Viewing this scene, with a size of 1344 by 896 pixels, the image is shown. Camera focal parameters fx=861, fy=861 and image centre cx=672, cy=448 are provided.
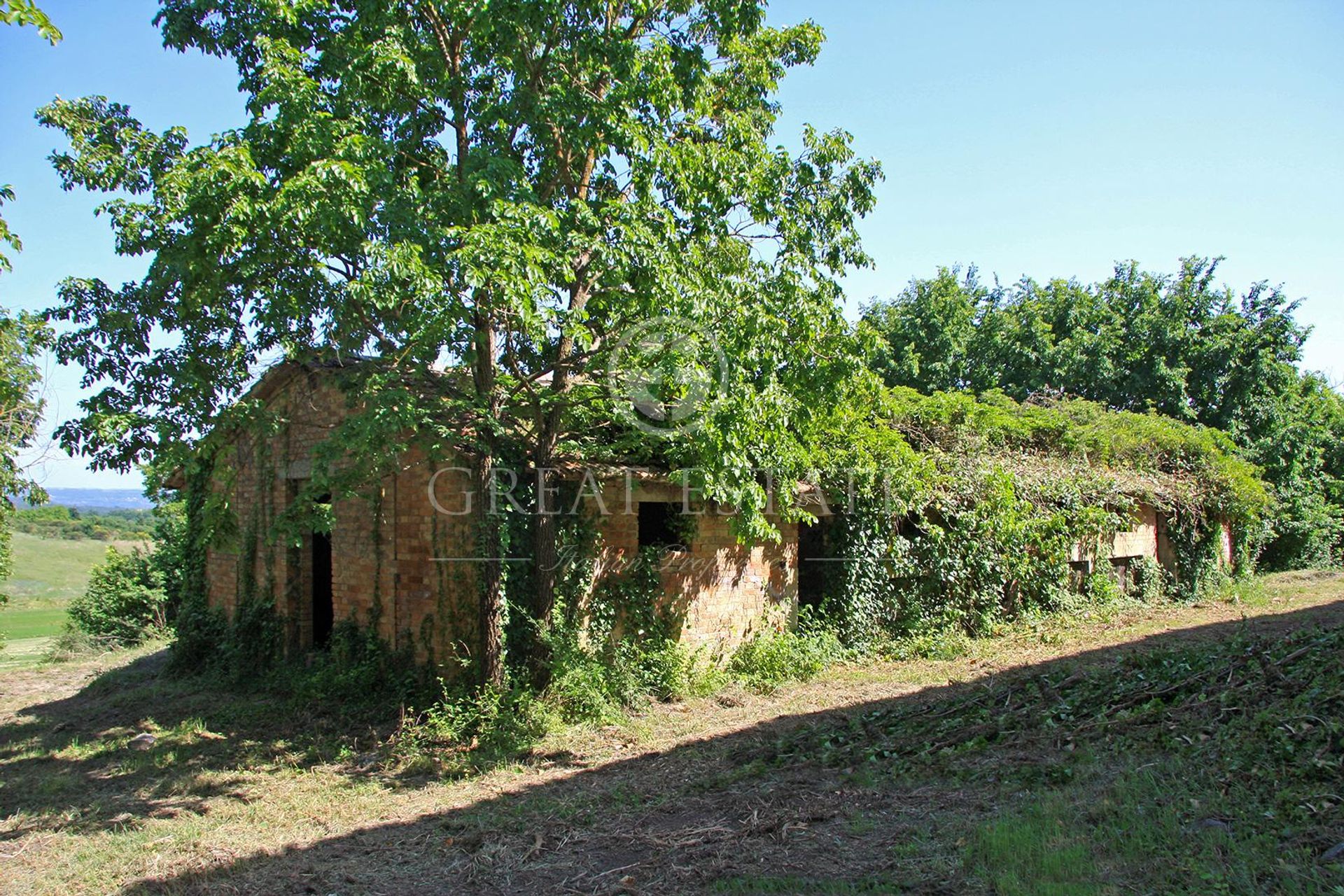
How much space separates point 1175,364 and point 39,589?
3392cm

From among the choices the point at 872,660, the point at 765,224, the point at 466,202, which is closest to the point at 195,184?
the point at 466,202

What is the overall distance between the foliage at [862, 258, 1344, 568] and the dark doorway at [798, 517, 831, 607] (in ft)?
35.0

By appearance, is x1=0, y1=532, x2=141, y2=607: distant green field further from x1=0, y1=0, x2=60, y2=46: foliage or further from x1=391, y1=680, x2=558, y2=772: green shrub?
x1=0, y1=0, x2=60, y2=46: foliage

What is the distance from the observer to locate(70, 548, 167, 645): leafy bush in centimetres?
1647

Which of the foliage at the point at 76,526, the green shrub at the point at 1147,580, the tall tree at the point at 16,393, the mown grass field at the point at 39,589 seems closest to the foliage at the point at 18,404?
the tall tree at the point at 16,393

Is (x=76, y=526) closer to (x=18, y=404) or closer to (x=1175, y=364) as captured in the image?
(x=18, y=404)

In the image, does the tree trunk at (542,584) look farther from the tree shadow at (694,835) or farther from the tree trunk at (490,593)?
the tree shadow at (694,835)

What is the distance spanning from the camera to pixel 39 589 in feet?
89.3

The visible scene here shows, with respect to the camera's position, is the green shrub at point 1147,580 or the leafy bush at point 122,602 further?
the leafy bush at point 122,602

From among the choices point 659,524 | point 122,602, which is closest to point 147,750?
point 659,524

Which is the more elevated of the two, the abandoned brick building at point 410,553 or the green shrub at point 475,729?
the abandoned brick building at point 410,553

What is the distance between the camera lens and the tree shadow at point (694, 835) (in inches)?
189

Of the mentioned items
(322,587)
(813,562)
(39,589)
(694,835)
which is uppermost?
(813,562)

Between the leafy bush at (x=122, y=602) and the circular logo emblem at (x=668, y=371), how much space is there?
521 inches
